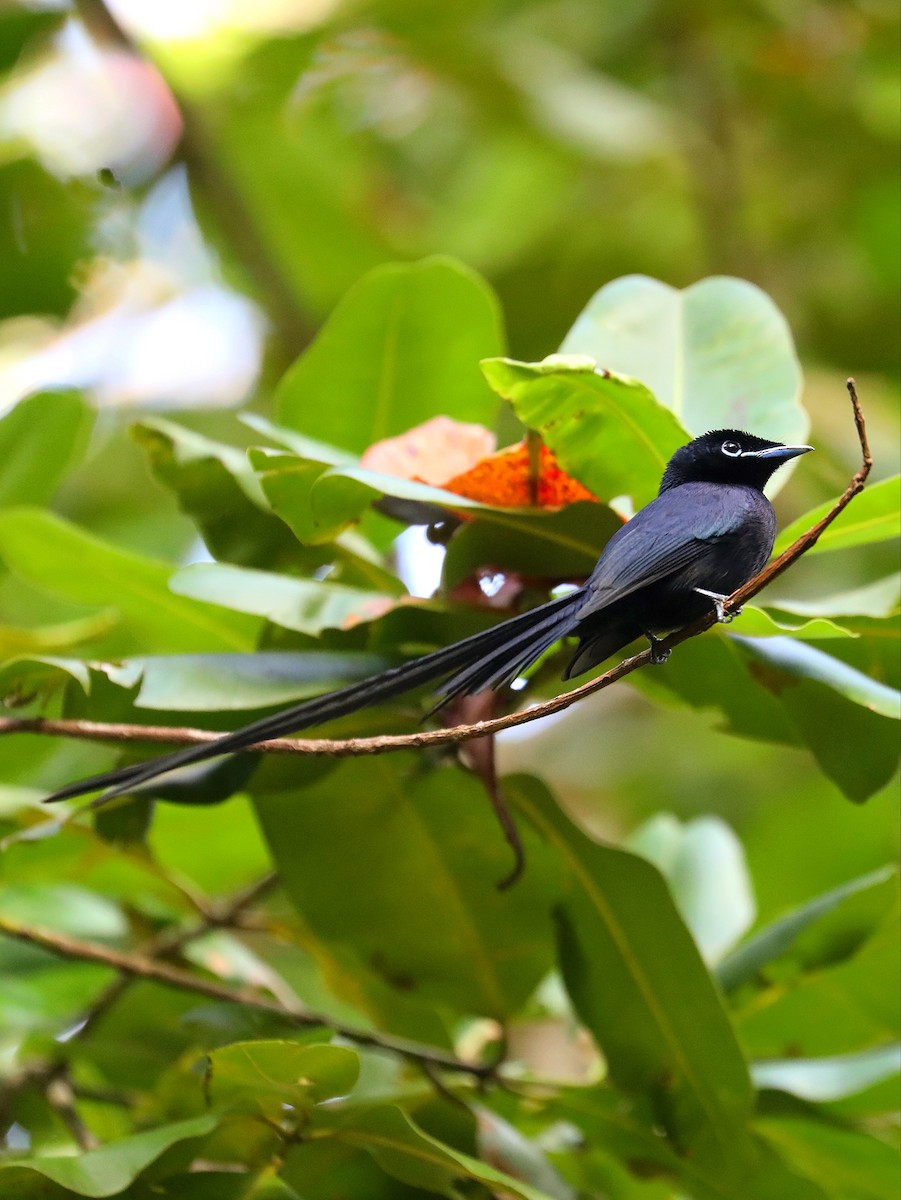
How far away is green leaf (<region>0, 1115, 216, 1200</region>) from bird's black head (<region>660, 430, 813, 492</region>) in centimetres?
93

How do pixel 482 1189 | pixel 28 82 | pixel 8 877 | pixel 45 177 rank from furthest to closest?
pixel 28 82 < pixel 45 177 < pixel 8 877 < pixel 482 1189

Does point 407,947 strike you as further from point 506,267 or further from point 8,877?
point 506,267

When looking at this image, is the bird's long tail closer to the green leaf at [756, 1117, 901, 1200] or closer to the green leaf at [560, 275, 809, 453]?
the green leaf at [560, 275, 809, 453]

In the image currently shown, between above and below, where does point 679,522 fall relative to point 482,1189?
above

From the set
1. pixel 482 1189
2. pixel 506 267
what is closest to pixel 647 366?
pixel 482 1189

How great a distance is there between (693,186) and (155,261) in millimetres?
1797

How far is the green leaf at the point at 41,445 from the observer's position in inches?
74.3

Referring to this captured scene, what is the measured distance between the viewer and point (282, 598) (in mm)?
1534

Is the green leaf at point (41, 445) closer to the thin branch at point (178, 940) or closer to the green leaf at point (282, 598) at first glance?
the green leaf at point (282, 598)

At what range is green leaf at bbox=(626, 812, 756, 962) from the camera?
2266 millimetres

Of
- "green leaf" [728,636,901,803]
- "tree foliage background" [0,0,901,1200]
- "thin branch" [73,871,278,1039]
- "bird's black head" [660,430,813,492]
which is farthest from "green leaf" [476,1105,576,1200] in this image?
"bird's black head" [660,430,813,492]

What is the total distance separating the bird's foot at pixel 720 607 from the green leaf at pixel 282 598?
0.36 metres

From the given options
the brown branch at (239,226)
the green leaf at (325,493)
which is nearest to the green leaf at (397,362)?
the green leaf at (325,493)

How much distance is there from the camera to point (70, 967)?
2.26 meters
